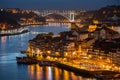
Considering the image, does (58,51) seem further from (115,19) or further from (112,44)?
(115,19)

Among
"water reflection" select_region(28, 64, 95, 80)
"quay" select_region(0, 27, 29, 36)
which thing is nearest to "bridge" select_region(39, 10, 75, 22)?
"quay" select_region(0, 27, 29, 36)

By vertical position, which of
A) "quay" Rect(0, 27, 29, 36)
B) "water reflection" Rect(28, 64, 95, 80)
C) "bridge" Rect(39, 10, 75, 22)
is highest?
"bridge" Rect(39, 10, 75, 22)

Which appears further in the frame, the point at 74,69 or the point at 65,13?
the point at 65,13

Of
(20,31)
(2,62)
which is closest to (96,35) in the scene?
(2,62)

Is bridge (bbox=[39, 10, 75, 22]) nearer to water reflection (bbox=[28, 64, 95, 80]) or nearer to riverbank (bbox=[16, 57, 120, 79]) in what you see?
riverbank (bbox=[16, 57, 120, 79])

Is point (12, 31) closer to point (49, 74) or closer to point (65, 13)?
point (65, 13)

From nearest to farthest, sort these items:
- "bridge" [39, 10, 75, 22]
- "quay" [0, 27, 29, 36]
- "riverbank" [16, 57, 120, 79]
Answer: "riverbank" [16, 57, 120, 79]
"quay" [0, 27, 29, 36]
"bridge" [39, 10, 75, 22]

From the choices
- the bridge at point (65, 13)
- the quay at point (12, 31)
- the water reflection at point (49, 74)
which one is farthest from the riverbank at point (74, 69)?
the bridge at point (65, 13)

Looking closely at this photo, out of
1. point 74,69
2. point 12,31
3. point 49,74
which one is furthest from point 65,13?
point 49,74
